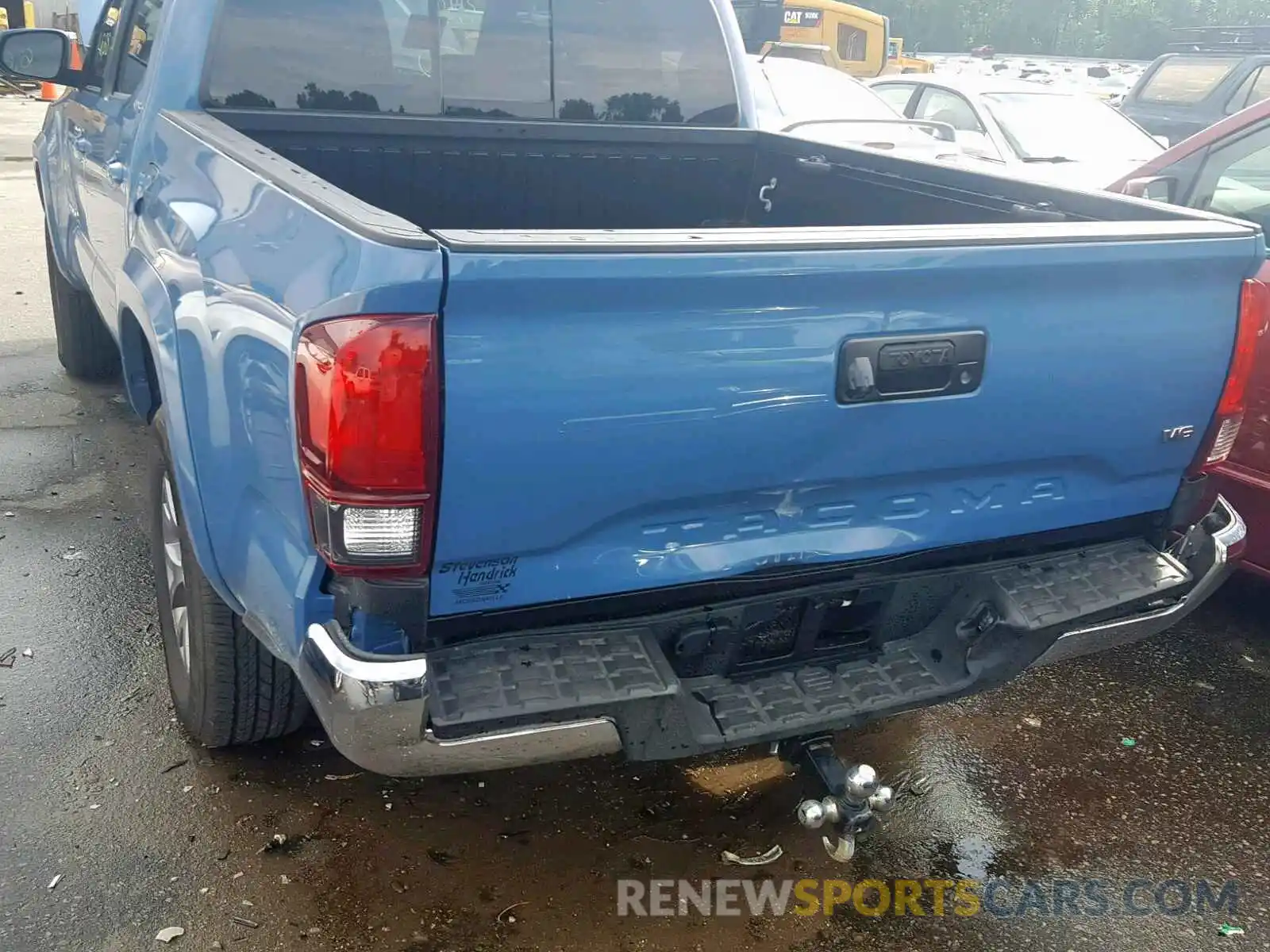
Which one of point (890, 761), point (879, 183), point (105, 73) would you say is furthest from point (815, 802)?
point (105, 73)

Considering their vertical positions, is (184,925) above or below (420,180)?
below

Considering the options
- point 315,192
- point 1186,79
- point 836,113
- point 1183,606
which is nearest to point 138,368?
point 315,192

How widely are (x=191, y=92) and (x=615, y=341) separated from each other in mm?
1922

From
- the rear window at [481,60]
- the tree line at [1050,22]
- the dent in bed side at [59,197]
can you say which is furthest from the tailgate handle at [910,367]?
the tree line at [1050,22]

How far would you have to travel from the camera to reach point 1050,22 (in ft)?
132

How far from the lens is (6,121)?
656 inches

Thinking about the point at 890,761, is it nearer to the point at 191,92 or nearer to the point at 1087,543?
the point at 1087,543

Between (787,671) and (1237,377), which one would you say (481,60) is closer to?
(787,671)

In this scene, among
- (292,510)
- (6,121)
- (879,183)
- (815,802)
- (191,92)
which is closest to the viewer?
(292,510)

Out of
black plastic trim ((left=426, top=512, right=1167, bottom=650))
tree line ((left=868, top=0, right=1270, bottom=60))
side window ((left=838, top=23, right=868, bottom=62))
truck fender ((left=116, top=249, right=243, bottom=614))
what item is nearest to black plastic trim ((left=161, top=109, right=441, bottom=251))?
truck fender ((left=116, top=249, right=243, bottom=614))

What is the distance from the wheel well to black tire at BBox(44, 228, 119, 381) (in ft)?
7.89

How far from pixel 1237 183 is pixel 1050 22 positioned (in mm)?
40939

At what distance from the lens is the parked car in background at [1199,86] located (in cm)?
1104

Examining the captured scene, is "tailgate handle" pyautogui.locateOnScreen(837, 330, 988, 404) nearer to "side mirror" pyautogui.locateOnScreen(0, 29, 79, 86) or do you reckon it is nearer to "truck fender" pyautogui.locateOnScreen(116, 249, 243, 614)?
"truck fender" pyautogui.locateOnScreen(116, 249, 243, 614)
